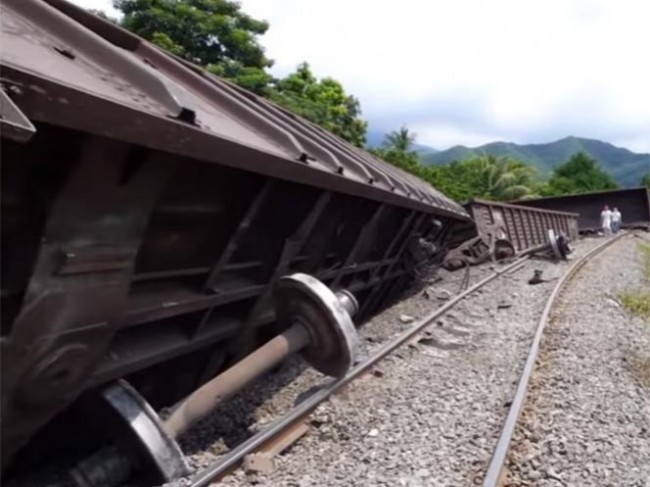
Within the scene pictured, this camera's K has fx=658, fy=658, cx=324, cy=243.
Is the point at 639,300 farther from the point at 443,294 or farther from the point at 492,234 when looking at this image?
the point at 492,234

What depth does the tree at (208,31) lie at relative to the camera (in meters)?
25.8

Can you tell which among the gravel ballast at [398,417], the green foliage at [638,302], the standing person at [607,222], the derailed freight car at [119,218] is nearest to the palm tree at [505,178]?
the standing person at [607,222]

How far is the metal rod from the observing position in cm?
329

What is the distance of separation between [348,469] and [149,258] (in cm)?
151

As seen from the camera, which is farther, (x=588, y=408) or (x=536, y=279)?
(x=536, y=279)

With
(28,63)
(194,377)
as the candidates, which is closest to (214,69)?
(194,377)

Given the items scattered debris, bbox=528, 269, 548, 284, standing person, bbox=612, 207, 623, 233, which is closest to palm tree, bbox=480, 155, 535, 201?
standing person, bbox=612, 207, 623, 233

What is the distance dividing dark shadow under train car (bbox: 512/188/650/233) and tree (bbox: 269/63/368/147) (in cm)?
1158

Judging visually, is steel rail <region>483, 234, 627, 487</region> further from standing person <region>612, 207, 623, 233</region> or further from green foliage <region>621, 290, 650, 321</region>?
standing person <region>612, 207, 623, 233</region>

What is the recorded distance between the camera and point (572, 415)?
14.5 feet

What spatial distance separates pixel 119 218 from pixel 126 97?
0.46 meters

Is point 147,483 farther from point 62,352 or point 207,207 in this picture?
point 207,207

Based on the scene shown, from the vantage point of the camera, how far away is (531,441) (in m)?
3.97

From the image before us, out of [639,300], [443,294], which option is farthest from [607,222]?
[443,294]
